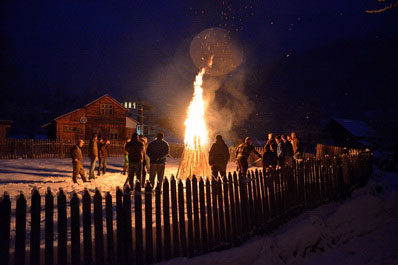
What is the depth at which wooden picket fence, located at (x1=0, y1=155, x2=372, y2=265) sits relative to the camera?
10.8ft

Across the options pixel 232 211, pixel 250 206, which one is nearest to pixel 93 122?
pixel 250 206

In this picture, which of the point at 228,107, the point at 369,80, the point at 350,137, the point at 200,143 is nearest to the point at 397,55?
the point at 369,80

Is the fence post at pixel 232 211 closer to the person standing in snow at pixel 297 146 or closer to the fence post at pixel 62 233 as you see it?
the fence post at pixel 62 233

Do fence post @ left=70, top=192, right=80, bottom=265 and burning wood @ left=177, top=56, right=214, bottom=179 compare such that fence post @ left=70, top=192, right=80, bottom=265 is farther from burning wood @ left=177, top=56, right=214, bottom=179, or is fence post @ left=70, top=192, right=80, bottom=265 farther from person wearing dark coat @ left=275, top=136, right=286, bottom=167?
person wearing dark coat @ left=275, top=136, right=286, bottom=167

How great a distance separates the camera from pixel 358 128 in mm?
29516

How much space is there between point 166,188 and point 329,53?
153441 mm

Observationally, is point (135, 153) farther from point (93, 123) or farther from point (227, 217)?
point (93, 123)

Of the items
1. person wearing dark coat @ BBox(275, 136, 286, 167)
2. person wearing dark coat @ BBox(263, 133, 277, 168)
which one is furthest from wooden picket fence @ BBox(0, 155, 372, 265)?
person wearing dark coat @ BBox(275, 136, 286, 167)

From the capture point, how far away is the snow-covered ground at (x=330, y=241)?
4.25 metres

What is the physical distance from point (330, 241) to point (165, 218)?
140 inches

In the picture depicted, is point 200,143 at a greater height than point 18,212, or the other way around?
point 200,143

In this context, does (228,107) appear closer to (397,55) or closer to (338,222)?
(338,222)

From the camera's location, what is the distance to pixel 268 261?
4.13 metres

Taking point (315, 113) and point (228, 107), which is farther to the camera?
point (228, 107)
